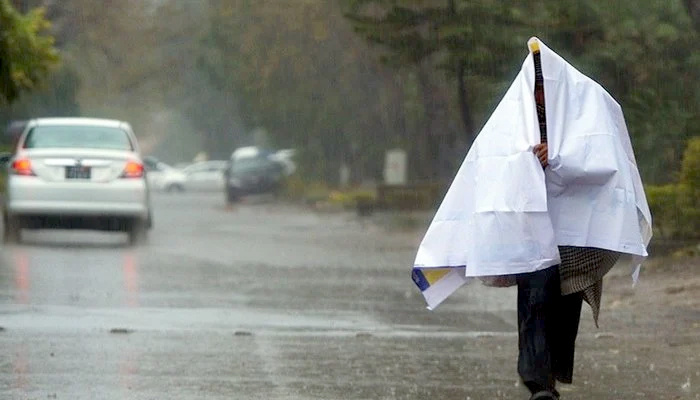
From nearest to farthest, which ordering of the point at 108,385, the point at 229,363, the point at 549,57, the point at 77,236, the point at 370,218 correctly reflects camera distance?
the point at 549,57 → the point at 108,385 → the point at 229,363 → the point at 77,236 → the point at 370,218

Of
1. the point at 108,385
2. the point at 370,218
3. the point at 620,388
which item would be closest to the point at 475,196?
the point at 620,388

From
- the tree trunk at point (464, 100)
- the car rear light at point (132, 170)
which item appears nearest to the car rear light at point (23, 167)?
the car rear light at point (132, 170)

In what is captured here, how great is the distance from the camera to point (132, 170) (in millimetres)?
19281

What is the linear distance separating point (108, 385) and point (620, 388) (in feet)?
8.55

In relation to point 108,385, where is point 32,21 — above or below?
above

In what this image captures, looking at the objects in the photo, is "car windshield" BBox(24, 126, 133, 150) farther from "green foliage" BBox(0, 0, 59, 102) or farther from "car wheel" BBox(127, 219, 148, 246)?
"green foliage" BBox(0, 0, 59, 102)

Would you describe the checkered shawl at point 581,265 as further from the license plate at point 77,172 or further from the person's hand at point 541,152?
the license plate at point 77,172

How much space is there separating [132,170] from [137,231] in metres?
1.33

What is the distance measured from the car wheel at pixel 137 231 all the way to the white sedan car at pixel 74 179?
0.08 m

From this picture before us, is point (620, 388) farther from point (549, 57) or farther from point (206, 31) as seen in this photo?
point (206, 31)

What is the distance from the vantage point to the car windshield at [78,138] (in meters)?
19.3

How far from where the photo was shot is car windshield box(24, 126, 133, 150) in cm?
1931

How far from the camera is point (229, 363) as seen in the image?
8.95m

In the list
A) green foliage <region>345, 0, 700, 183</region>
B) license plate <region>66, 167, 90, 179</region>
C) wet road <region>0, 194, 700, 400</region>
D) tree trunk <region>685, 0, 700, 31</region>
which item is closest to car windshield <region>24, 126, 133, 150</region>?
license plate <region>66, 167, 90, 179</region>
